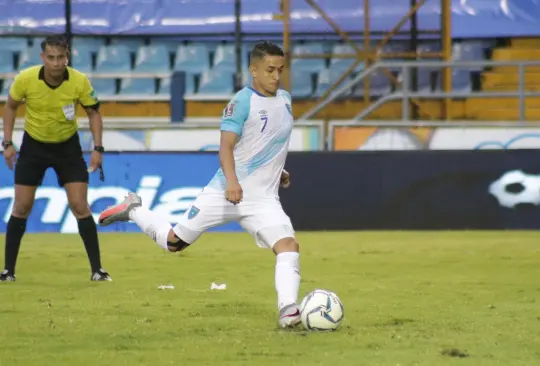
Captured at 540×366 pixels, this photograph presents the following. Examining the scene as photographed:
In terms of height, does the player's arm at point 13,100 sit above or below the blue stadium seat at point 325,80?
above

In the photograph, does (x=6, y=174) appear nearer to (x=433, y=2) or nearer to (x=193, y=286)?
(x=193, y=286)

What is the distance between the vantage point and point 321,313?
853 cm

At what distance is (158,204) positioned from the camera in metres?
18.7

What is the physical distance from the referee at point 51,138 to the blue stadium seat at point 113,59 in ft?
53.7

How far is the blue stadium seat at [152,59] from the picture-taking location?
92.6ft

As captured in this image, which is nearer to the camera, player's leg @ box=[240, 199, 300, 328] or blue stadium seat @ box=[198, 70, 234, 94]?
player's leg @ box=[240, 199, 300, 328]

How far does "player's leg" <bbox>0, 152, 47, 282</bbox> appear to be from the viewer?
38.9 ft

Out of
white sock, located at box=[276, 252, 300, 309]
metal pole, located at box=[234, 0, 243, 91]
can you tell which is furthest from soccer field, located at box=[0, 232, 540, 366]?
metal pole, located at box=[234, 0, 243, 91]

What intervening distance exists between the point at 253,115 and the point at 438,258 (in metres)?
6.40

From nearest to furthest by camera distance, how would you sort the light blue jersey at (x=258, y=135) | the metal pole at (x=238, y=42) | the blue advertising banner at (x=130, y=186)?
the light blue jersey at (x=258, y=135) < the blue advertising banner at (x=130, y=186) < the metal pole at (x=238, y=42)

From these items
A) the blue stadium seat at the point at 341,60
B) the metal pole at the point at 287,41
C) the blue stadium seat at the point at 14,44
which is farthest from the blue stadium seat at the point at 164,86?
the blue stadium seat at the point at 341,60

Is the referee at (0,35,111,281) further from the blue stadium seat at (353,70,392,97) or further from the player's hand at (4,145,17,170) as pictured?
the blue stadium seat at (353,70,392,97)

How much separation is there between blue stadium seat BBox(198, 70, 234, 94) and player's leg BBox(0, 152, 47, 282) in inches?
611

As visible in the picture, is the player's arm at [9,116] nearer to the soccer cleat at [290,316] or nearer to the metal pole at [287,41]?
the soccer cleat at [290,316]
